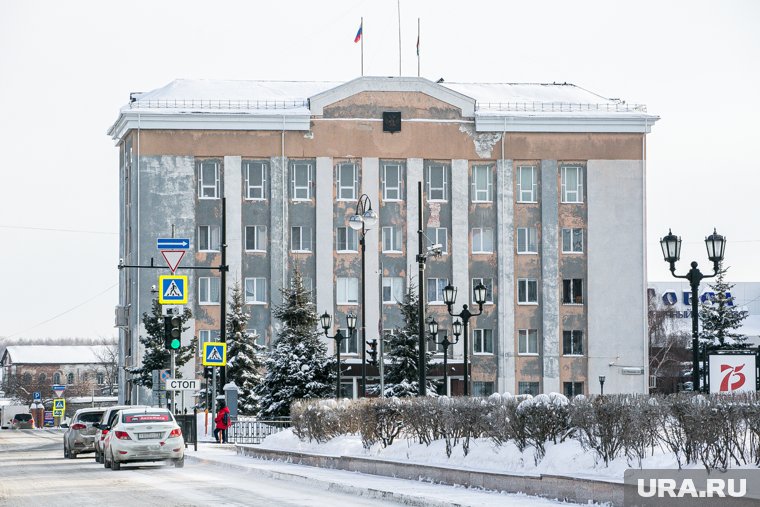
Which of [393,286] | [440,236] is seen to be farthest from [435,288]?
[440,236]

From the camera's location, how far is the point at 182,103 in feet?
271

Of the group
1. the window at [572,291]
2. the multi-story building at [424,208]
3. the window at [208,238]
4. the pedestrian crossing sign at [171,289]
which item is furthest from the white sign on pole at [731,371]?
the window at [572,291]

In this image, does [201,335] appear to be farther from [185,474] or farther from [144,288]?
[185,474]

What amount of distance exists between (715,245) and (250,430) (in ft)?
79.4

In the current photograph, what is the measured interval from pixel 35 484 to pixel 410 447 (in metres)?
7.44

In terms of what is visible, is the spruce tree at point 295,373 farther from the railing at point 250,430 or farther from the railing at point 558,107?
the railing at point 558,107

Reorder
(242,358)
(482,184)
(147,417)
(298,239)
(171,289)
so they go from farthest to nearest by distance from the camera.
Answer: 1. (482,184)
2. (298,239)
3. (242,358)
4. (171,289)
5. (147,417)

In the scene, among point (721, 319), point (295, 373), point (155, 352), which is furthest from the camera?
point (721, 319)

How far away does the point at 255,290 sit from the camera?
268ft

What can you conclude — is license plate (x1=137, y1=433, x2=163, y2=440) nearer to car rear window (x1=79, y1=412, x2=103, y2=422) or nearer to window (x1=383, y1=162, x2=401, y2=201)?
car rear window (x1=79, y1=412, x2=103, y2=422)

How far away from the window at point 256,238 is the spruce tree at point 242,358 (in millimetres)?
9571

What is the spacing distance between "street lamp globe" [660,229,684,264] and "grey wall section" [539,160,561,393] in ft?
172

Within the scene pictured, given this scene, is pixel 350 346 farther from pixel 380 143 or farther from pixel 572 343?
pixel 572 343

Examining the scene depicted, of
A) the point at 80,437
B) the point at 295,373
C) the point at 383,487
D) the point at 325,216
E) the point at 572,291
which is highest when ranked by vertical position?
the point at 325,216
